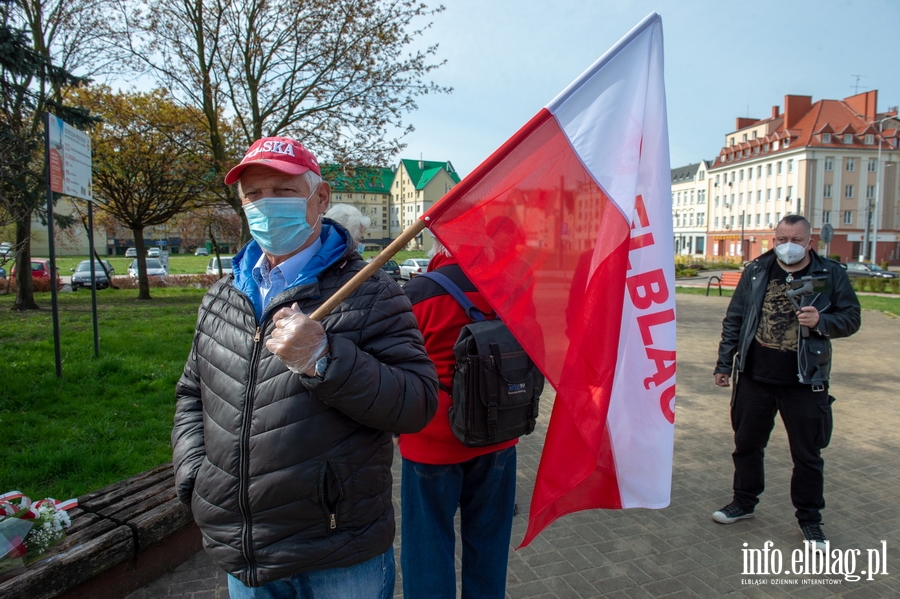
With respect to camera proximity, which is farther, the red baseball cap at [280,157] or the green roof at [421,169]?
the green roof at [421,169]

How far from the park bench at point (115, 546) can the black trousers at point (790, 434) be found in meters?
3.77

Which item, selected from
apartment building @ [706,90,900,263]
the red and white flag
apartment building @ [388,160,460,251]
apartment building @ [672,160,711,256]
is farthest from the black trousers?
apartment building @ [672,160,711,256]

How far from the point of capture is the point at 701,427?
6.52 meters

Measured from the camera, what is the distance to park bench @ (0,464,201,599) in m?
2.88

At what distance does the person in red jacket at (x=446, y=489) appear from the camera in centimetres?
266

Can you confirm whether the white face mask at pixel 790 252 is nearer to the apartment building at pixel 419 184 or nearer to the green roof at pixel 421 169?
the apartment building at pixel 419 184

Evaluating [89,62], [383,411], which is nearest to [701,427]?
[383,411]

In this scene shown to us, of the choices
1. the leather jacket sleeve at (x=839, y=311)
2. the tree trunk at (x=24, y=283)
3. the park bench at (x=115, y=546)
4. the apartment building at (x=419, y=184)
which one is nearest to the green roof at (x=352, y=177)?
the tree trunk at (x=24, y=283)

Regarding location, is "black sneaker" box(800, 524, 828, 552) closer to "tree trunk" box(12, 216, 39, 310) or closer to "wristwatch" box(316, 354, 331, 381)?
"wristwatch" box(316, 354, 331, 381)

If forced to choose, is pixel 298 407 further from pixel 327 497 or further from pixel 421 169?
pixel 421 169

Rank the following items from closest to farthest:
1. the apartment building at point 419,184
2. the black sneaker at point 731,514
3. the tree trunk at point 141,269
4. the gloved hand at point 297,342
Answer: the gloved hand at point 297,342
the black sneaker at point 731,514
the tree trunk at point 141,269
the apartment building at point 419,184

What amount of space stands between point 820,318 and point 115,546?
14.5 ft

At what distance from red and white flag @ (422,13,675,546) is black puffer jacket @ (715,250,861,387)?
1.98m

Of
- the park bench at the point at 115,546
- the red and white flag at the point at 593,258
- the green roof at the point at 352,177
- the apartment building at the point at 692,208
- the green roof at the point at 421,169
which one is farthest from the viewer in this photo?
the green roof at the point at 421,169
